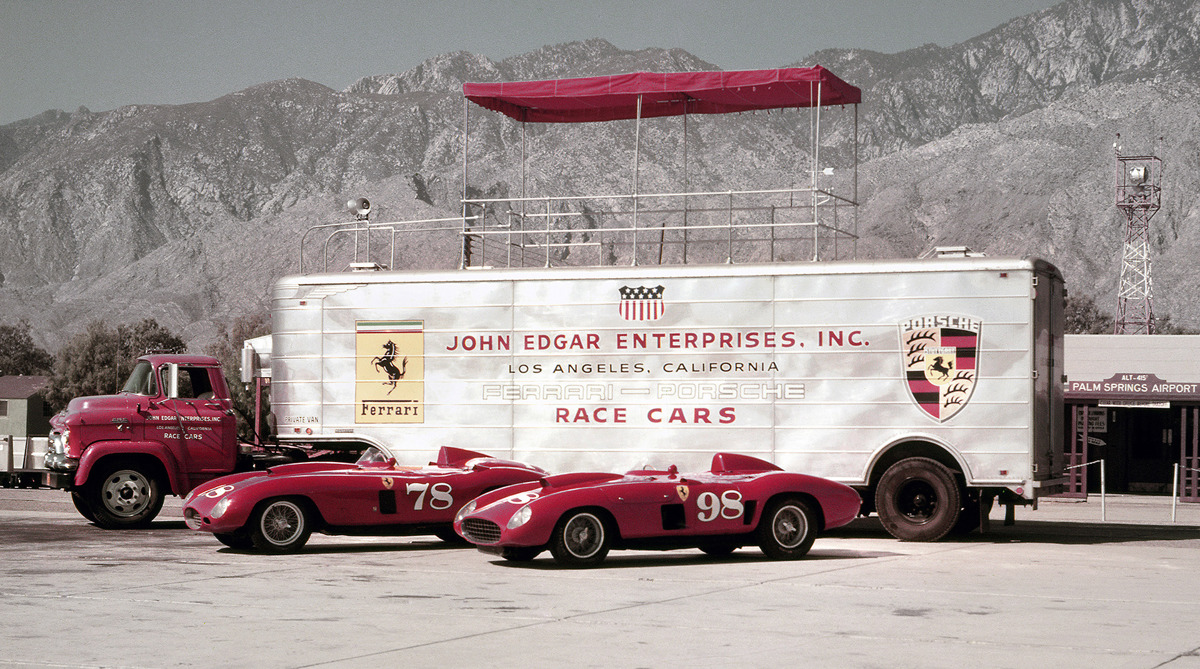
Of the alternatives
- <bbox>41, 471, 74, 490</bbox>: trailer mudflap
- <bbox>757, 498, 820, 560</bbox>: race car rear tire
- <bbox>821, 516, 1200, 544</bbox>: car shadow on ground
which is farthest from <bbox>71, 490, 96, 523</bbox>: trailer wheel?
<bbox>821, 516, 1200, 544</bbox>: car shadow on ground

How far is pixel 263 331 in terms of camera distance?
321ft

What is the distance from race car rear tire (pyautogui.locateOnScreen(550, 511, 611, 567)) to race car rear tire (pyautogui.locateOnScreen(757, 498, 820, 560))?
1880 mm

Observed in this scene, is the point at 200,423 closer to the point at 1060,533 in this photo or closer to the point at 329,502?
the point at 329,502

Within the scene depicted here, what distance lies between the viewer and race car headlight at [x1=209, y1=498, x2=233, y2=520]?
14172 mm

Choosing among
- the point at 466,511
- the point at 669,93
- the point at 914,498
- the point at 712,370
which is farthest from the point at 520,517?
the point at 669,93

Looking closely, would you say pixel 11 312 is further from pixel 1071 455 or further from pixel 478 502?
pixel 478 502

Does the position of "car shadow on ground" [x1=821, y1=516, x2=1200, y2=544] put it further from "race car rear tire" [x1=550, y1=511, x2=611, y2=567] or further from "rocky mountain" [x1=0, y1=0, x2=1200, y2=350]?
Answer: "rocky mountain" [x1=0, y1=0, x2=1200, y2=350]

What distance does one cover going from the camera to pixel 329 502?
48.1 ft

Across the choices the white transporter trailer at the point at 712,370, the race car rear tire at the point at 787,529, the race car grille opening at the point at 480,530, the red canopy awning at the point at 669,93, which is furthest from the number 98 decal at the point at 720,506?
the red canopy awning at the point at 669,93

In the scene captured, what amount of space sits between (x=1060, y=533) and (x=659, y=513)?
8254 mm

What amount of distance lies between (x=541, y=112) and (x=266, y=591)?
1322cm

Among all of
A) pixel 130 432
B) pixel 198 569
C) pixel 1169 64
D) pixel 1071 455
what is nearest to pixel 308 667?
pixel 198 569

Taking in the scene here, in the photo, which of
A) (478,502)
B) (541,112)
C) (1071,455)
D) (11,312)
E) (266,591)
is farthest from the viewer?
(11,312)

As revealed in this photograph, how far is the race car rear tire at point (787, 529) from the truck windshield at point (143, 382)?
9.53 meters
